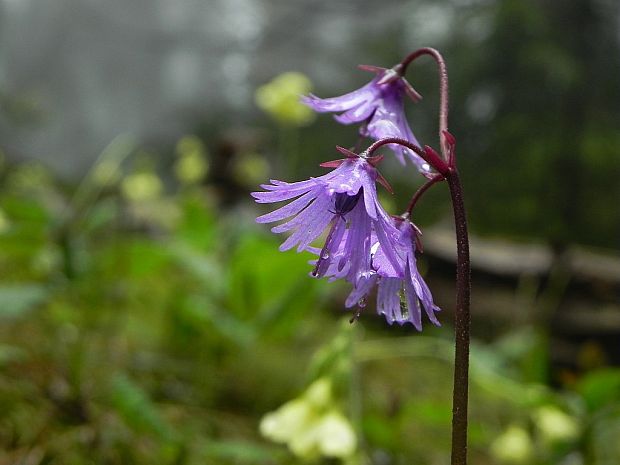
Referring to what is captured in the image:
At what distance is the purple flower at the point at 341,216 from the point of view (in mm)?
789

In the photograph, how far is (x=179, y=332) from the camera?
2.72m

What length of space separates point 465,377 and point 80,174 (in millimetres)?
9240

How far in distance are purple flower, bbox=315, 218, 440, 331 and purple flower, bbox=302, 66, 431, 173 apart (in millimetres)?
186

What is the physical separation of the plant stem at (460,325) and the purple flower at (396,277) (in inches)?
1.6

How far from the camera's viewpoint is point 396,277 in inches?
33.0

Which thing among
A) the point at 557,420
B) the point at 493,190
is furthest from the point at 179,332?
the point at 493,190

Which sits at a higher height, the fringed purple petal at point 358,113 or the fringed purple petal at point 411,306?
the fringed purple petal at point 358,113

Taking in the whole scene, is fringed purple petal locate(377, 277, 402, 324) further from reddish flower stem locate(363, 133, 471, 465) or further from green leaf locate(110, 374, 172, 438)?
green leaf locate(110, 374, 172, 438)

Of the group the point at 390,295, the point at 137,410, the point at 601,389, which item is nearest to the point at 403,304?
the point at 390,295

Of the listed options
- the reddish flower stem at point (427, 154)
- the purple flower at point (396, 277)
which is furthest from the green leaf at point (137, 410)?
the reddish flower stem at point (427, 154)

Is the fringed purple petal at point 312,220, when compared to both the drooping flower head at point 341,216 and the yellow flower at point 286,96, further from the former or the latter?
the yellow flower at point 286,96

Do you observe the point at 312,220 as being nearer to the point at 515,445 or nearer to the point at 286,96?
the point at 515,445

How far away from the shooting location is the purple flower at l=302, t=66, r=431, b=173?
989 millimetres

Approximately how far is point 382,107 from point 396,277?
0.32 m
